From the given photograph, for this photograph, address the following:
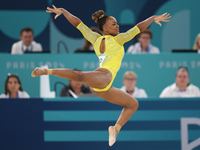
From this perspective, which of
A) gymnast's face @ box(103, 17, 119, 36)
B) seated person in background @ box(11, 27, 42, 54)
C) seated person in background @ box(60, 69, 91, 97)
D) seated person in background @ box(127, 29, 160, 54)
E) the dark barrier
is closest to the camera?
gymnast's face @ box(103, 17, 119, 36)

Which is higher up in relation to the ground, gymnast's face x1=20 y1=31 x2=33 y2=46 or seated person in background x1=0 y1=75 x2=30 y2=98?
gymnast's face x1=20 y1=31 x2=33 y2=46

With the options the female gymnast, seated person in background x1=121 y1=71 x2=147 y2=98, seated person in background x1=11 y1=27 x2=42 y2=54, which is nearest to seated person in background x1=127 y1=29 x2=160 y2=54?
seated person in background x1=121 y1=71 x2=147 y2=98

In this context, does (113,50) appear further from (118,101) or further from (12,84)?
(12,84)

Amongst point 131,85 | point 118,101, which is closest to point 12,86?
point 131,85

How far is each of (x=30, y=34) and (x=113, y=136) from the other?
4517 mm

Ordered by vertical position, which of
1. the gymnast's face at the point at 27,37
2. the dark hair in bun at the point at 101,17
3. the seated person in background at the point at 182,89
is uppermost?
the gymnast's face at the point at 27,37

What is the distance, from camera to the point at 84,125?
539 centimetres

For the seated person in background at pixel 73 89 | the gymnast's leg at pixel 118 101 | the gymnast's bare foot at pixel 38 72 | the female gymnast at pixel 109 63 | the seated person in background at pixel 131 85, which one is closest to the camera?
the gymnast's bare foot at pixel 38 72

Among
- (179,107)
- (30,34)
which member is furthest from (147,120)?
(30,34)

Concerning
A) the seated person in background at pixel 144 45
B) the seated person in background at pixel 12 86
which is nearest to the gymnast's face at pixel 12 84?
the seated person in background at pixel 12 86

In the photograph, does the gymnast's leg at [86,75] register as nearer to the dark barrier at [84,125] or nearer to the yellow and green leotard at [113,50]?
the yellow and green leotard at [113,50]

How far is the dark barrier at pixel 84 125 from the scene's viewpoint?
5363 mm

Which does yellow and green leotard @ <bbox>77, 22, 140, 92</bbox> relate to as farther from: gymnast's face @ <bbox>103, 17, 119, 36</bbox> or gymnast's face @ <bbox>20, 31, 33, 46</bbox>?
gymnast's face @ <bbox>20, 31, 33, 46</bbox>

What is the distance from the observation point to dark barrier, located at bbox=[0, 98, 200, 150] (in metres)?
5.36
